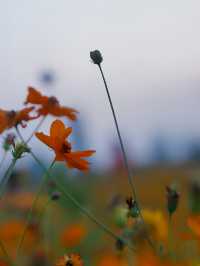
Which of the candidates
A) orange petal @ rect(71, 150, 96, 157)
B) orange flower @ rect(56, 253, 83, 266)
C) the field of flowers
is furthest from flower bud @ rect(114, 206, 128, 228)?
orange flower @ rect(56, 253, 83, 266)

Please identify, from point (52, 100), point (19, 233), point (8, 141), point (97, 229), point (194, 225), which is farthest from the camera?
point (97, 229)

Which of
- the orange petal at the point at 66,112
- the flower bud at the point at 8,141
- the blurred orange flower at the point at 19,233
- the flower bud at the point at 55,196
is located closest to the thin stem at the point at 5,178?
the flower bud at the point at 8,141

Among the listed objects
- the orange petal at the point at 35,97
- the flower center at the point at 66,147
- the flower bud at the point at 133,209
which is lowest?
the flower bud at the point at 133,209

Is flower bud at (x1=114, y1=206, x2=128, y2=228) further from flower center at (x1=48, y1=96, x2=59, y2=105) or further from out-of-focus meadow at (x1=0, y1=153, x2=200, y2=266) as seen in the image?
flower center at (x1=48, y1=96, x2=59, y2=105)

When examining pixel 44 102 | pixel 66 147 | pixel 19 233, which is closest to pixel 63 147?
pixel 66 147

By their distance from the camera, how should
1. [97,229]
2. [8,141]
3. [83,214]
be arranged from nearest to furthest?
[8,141], [83,214], [97,229]

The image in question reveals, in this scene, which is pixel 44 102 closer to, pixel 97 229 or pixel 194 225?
pixel 194 225

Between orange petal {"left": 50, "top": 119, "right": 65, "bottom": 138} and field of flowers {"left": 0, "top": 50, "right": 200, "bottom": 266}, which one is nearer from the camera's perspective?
field of flowers {"left": 0, "top": 50, "right": 200, "bottom": 266}

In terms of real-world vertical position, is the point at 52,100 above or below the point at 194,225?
above

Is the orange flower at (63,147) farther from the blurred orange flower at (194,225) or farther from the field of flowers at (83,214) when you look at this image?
the blurred orange flower at (194,225)
